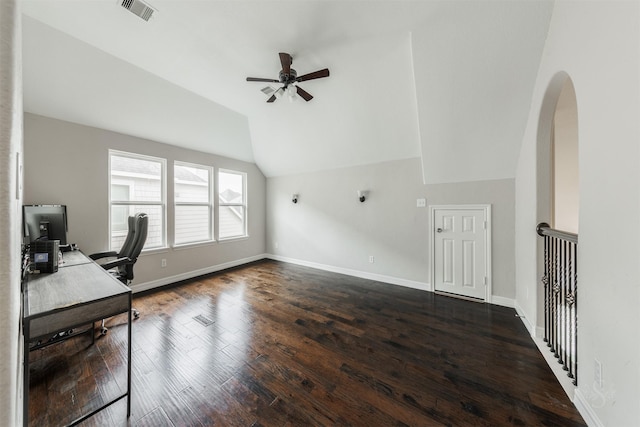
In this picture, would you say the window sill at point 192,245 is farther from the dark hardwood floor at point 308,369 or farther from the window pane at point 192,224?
the dark hardwood floor at point 308,369

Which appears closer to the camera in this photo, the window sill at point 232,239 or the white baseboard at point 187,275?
the white baseboard at point 187,275

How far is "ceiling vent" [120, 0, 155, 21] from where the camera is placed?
1948 millimetres

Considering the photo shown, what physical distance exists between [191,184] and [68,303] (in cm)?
347

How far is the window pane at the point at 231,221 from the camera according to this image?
16.2ft

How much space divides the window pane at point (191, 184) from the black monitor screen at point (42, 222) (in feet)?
5.44

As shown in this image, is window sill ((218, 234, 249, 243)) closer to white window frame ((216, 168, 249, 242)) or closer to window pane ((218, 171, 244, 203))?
white window frame ((216, 168, 249, 242))

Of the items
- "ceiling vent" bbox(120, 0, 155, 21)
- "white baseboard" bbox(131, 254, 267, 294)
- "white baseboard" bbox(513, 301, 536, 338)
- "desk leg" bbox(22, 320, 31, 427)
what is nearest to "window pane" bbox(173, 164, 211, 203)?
"white baseboard" bbox(131, 254, 267, 294)

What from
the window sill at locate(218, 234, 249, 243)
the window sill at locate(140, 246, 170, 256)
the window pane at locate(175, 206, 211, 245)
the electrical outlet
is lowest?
the electrical outlet

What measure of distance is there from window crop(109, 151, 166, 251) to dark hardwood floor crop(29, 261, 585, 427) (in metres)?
1.22

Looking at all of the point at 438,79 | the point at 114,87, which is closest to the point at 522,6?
the point at 438,79

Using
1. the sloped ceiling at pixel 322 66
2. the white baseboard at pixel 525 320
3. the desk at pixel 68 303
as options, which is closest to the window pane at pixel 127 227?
the sloped ceiling at pixel 322 66

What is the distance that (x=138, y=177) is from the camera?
3684mm

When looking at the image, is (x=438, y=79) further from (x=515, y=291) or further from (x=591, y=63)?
(x=515, y=291)

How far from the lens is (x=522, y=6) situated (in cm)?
191
